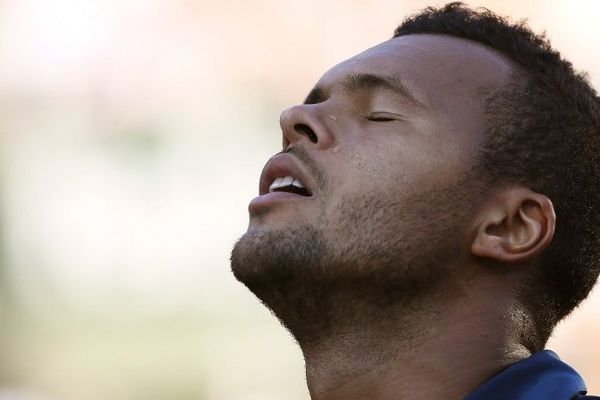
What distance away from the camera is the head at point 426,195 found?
3.84 metres

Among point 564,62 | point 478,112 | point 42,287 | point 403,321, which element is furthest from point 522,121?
point 42,287

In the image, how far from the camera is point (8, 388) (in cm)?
1153

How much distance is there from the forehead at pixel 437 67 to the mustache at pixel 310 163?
307mm

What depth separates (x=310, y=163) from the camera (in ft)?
13.0

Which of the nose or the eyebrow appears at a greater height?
the eyebrow

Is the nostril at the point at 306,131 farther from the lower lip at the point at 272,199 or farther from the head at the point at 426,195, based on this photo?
the lower lip at the point at 272,199

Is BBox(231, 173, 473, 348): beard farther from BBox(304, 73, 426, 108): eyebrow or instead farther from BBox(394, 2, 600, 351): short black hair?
BBox(304, 73, 426, 108): eyebrow

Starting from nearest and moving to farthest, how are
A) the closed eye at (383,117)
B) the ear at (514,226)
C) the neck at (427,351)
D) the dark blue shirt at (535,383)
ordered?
the dark blue shirt at (535,383), the neck at (427,351), the ear at (514,226), the closed eye at (383,117)

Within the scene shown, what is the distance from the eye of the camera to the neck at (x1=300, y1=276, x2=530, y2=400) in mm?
3791

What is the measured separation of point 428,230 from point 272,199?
19.6 inches

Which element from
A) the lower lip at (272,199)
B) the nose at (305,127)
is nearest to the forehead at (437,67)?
the nose at (305,127)

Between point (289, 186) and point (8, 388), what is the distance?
321 inches

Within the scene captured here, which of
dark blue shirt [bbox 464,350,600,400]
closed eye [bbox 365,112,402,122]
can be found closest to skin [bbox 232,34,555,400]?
closed eye [bbox 365,112,402,122]

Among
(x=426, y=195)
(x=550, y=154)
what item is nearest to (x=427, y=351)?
(x=426, y=195)
